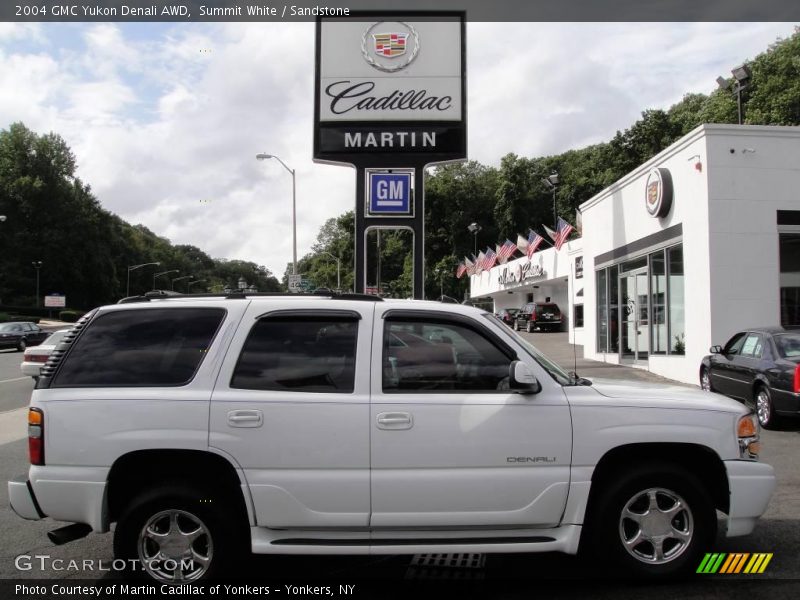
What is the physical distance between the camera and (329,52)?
54.5 feet

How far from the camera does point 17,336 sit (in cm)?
3195

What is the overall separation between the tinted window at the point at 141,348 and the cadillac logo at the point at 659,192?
15.1 meters

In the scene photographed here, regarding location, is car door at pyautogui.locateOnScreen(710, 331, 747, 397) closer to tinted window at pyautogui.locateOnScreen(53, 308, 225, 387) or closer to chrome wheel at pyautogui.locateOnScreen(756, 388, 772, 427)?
chrome wheel at pyautogui.locateOnScreen(756, 388, 772, 427)

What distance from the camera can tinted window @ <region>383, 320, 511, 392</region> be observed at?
424 cm

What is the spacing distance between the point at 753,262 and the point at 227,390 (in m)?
14.6

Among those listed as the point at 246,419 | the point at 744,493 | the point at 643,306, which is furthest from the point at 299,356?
the point at 643,306

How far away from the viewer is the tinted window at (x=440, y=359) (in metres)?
4.24

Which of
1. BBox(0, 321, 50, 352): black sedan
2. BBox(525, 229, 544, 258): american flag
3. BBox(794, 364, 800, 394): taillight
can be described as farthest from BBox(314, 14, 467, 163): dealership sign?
BBox(525, 229, 544, 258): american flag

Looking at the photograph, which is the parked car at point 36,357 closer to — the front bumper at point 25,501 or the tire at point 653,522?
the front bumper at point 25,501

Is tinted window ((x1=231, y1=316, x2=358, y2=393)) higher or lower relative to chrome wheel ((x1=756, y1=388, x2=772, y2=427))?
higher

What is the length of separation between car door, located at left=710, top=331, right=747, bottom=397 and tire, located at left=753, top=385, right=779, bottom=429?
74 centimetres

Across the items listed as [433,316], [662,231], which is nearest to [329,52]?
[662,231]

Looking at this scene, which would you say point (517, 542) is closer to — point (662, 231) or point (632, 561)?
point (632, 561)

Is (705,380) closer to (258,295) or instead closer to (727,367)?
(727,367)
